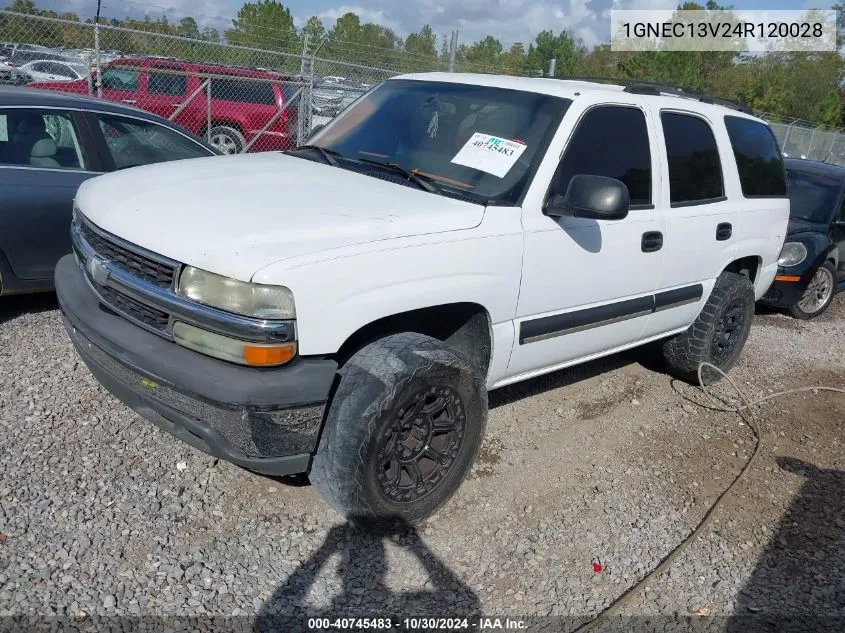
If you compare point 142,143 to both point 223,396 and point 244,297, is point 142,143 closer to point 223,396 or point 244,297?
point 244,297

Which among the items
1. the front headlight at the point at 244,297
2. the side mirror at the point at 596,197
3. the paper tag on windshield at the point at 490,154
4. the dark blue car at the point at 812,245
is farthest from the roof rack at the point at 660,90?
the front headlight at the point at 244,297

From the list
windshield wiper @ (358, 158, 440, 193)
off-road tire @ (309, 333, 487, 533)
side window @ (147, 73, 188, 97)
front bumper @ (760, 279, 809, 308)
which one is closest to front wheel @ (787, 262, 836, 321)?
front bumper @ (760, 279, 809, 308)

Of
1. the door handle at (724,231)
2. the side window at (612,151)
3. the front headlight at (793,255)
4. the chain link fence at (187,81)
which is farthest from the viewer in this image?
the chain link fence at (187,81)

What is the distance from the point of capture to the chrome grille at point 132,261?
278 centimetres

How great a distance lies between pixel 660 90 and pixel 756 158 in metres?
0.93

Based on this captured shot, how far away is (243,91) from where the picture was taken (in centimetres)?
1166

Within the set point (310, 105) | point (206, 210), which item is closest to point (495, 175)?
point (206, 210)

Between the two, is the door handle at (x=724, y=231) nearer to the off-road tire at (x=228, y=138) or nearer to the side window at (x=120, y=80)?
the off-road tire at (x=228, y=138)

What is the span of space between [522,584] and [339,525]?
2.72 ft

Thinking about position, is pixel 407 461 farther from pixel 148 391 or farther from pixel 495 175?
pixel 495 175

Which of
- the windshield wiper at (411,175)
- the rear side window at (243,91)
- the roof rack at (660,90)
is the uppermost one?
the roof rack at (660,90)

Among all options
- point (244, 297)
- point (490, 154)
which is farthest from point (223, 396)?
point (490, 154)

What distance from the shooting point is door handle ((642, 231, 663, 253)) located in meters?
3.97

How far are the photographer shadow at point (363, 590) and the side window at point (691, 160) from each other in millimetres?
2490
